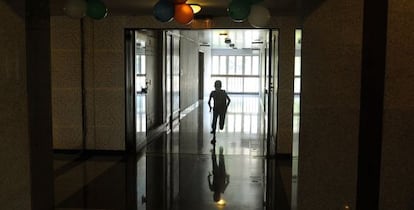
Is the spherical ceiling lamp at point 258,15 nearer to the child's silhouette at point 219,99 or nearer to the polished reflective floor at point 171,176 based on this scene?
the polished reflective floor at point 171,176

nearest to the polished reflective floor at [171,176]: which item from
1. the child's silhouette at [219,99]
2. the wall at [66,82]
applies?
the wall at [66,82]

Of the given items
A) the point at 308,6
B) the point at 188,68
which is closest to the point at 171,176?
the point at 308,6

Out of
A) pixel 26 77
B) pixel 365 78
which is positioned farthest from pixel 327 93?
pixel 26 77

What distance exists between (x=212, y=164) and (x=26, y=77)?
14.6 ft

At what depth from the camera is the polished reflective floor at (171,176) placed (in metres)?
5.74

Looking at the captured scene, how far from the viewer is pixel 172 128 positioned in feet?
40.0

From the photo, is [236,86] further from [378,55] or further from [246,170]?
[378,55]

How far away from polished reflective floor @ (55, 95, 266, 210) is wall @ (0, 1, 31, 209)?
68.8 inches

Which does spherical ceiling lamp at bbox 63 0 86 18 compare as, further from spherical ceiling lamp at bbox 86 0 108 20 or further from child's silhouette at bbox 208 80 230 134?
child's silhouette at bbox 208 80 230 134

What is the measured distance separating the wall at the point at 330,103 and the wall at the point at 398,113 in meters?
0.24

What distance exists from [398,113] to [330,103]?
53cm

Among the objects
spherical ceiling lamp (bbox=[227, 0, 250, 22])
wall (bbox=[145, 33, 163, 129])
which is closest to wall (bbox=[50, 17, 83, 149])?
wall (bbox=[145, 33, 163, 129])

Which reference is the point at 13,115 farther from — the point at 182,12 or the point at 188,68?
the point at 188,68

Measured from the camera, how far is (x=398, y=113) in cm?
359
